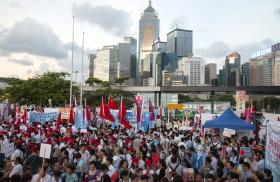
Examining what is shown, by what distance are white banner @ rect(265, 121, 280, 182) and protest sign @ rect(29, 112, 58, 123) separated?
18.4m

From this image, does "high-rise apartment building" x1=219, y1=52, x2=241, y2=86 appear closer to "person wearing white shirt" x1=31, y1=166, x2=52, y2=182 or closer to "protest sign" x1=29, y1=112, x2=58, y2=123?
"protest sign" x1=29, y1=112, x2=58, y2=123

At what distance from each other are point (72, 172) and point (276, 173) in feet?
15.5

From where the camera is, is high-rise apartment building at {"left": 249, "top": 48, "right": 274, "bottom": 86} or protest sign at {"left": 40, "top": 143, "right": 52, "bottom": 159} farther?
high-rise apartment building at {"left": 249, "top": 48, "right": 274, "bottom": 86}

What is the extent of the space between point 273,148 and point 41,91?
42824mm

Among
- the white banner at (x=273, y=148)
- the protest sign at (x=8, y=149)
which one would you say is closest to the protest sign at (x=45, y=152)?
the protest sign at (x=8, y=149)

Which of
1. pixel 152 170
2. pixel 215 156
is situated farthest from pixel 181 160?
pixel 152 170

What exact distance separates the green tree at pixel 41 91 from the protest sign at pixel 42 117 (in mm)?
22110

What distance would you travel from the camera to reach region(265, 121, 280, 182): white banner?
7.99 metres

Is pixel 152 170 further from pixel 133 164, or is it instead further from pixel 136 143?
pixel 136 143

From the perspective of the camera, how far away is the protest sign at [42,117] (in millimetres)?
24087

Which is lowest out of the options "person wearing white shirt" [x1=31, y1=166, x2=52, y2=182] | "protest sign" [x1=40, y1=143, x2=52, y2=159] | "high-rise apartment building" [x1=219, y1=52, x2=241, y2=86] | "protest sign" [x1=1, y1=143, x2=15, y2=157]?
"protest sign" [x1=1, y1=143, x2=15, y2=157]

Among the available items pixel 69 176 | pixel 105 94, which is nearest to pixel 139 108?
pixel 69 176

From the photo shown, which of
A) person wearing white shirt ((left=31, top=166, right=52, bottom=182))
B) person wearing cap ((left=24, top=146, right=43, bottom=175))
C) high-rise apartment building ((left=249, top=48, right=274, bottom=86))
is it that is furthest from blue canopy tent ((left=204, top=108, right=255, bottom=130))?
high-rise apartment building ((left=249, top=48, right=274, bottom=86))

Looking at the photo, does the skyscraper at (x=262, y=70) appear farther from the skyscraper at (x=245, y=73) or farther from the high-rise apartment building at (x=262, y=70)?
the skyscraper at (x=245, y=73)
